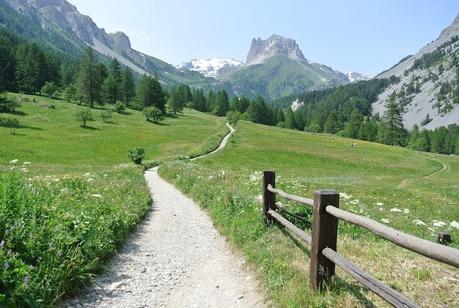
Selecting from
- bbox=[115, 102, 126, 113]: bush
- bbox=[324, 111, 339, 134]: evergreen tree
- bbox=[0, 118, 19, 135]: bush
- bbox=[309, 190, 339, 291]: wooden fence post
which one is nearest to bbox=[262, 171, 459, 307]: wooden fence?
bbox=[309, 190, 339, 291]: wooden fence post

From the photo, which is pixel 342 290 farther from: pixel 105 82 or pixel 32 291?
pixel 105 82

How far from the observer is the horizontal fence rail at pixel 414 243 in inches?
155

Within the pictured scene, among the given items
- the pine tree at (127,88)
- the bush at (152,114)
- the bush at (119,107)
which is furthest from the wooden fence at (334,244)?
the pine tree at (127,88)

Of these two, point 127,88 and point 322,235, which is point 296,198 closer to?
point 322,235

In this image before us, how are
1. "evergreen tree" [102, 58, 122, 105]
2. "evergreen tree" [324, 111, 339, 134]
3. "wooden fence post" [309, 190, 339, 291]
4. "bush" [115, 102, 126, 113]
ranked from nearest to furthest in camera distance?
"wooden fence post" [309, 190, 339, 291], "bush" [115, 102, 126, 113], "evergreen tree" [102, 58, 122, 105], "evergreen tree" [324, 111, 339, 134]

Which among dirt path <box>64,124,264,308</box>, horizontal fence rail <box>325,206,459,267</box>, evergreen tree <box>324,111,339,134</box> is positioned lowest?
evergreen tree <box>324,111,339,134</box>

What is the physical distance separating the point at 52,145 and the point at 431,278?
68.7 meters

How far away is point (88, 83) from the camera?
124 metres

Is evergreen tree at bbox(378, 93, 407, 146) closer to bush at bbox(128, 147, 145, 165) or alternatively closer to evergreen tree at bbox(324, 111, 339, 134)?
evergreen tree at bbox(324, 111, 339, 134)

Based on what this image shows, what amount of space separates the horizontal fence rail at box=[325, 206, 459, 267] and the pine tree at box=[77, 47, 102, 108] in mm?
127690

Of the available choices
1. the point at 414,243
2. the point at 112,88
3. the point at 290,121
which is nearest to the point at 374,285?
the point at 414,243

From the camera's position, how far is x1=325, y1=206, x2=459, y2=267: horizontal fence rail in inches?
155

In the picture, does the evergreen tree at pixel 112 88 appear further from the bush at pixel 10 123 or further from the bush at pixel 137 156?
the bush at pixel 137 156

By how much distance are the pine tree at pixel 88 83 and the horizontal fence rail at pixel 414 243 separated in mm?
127690
